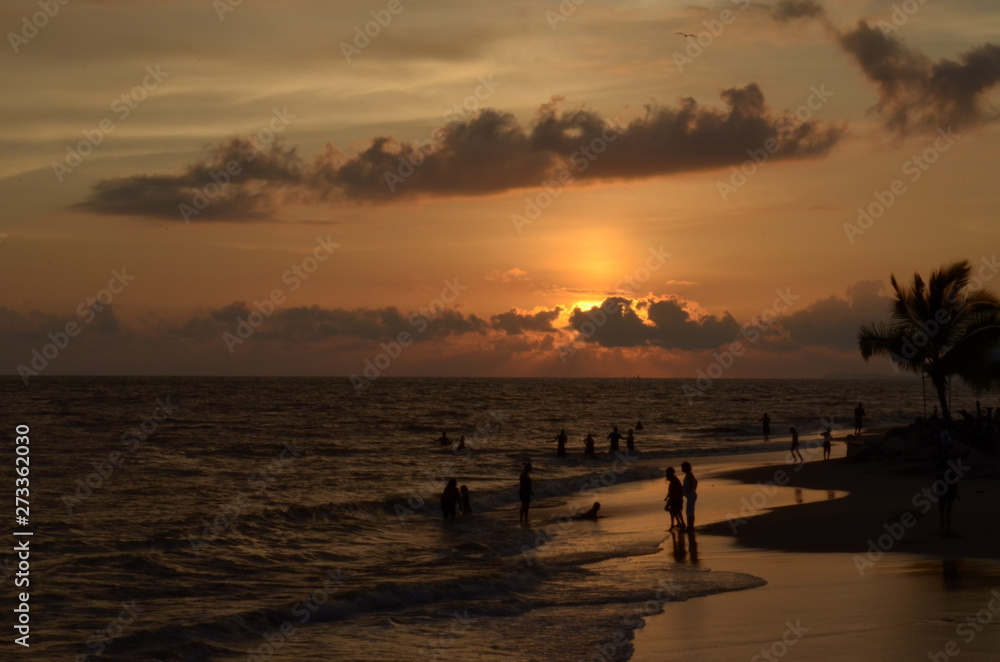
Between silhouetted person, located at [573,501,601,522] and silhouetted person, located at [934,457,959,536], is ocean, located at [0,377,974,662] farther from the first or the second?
silhouetted person, located at [934,457,959,536]

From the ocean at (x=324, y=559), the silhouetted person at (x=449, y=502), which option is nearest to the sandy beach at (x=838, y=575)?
the ocean at (x=324, y=559)

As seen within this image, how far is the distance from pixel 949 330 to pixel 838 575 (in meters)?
23.7

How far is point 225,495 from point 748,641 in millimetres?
25284

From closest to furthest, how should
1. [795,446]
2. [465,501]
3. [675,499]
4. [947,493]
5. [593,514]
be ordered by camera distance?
[947,493], [675,499], [593,514], [465,501], [795,446]

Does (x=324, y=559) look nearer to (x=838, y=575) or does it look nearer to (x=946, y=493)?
(x=838, y=575)

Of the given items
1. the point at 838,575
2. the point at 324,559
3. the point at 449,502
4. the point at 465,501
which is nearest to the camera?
the point at 838,575

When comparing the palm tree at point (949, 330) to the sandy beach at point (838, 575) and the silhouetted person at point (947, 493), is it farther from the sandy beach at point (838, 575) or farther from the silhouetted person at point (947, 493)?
the silhouetted person at point (947, 493)

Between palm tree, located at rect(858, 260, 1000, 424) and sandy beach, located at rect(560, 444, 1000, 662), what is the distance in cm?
715

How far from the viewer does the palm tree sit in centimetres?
3556

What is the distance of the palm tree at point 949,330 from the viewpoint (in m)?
35.6

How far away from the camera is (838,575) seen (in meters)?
16.2

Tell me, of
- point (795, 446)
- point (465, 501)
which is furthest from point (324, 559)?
point (795, 446)

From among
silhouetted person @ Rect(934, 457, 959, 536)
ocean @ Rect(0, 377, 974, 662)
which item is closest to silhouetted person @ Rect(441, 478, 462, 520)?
ocean @ Rect(0, 377, 974, 662)

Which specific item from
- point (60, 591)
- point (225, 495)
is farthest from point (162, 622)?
point (225, 495)
